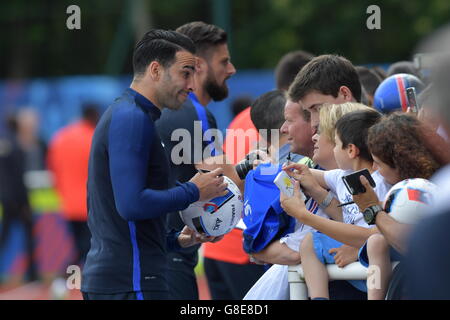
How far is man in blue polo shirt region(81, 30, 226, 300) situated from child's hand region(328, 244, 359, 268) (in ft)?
2.29

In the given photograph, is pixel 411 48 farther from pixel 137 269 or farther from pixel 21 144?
pixel 137 269

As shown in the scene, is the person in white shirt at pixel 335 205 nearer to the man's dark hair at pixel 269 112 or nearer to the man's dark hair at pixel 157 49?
the man's dark hair at pixel 157 49

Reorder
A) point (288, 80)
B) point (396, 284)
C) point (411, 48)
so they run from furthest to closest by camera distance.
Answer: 1. point (411, 48)
2. point (288, 80)
3. point (396, 284)

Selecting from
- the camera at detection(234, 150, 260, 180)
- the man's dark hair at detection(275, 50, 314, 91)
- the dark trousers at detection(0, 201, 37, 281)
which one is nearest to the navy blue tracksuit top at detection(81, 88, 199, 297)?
the camera at detection(234, 150, 260, 180)

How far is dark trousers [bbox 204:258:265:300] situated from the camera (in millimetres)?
6328

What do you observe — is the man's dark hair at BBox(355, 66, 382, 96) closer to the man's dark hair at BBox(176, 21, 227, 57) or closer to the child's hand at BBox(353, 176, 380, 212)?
the man's dark hair at BBox(176, 21, 227, 57)

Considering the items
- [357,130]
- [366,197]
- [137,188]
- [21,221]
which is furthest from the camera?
[21,221]

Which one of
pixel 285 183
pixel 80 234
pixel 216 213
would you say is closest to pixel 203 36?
pixel 216 213

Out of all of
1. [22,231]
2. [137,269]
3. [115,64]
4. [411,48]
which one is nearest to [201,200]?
[137,269]

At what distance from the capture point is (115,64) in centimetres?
2367

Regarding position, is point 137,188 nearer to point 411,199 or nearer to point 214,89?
point 411,199

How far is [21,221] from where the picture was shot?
13.4m

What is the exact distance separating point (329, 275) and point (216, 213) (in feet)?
2.27

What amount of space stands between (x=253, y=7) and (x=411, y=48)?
5.81 metres
